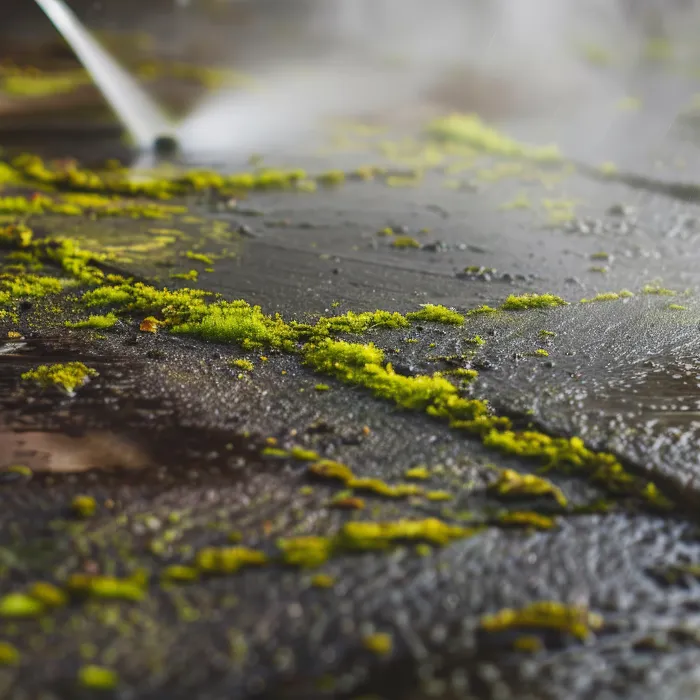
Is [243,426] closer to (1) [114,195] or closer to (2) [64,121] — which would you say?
(1) [114,195]

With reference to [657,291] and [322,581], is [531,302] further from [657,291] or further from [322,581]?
[322,581]

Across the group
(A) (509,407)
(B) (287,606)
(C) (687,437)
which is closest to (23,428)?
(B) (287,606)

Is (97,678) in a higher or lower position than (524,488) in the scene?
lower

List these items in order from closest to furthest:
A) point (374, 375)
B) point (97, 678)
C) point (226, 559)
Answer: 1. point (97, 678)
2. point (226, 559)
3. point (374, 375)

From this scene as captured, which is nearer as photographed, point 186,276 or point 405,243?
point 186,276

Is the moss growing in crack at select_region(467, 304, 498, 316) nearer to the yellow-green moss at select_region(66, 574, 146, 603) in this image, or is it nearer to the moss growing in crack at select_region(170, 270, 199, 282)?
the moss growing in crack at select_region(170, 270, 199, 282)

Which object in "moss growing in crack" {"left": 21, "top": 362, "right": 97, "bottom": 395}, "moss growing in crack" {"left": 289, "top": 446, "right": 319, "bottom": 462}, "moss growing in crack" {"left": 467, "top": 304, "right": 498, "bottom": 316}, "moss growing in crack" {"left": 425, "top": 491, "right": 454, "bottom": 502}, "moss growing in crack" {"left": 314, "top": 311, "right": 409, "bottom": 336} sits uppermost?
"moss growing in crack" {"left": 467, "top": 304, "right": 498, "bottom": 316}

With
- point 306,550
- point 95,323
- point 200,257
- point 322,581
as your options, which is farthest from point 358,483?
point 200,257

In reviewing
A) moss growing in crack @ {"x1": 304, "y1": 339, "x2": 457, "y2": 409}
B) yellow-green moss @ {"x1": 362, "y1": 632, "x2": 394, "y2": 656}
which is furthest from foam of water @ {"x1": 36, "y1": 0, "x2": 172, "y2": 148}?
yellow-green moss @ {"x1": 362, "y1": 632, "x2": 394, "y2": 656}
